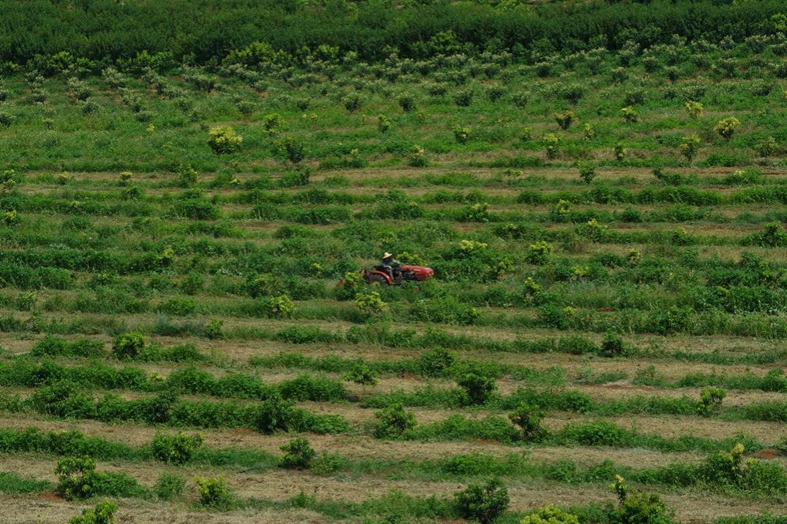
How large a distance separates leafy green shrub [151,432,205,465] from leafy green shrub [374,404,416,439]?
3.21m

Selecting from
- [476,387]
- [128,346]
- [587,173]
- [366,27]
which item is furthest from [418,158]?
[366,27]

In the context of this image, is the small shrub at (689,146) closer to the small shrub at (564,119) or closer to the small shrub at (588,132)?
the small shrub at (588,132)

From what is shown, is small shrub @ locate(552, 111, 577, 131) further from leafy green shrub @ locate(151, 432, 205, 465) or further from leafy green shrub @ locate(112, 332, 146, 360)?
leafy green shrub @ locate(151, 432, 205, 465)

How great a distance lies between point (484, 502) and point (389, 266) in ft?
37.4

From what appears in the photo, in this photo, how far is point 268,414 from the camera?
68.6ft

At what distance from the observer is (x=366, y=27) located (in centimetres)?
5788

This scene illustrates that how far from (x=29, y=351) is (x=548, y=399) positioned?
11.6 metres

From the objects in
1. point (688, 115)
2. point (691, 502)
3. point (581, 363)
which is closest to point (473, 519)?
point (691, 502)

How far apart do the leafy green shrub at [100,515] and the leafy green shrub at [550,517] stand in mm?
6042

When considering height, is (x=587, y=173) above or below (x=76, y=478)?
above

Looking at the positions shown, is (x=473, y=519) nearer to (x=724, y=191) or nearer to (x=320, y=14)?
(x=724, y=191)

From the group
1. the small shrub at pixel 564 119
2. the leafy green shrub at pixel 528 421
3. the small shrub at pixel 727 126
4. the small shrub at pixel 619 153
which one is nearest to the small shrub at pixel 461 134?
the small shrub at pixel 564 119

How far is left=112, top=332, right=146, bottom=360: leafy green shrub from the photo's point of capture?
24469 millimetres

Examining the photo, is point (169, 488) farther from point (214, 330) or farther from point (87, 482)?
point (214, 330)
